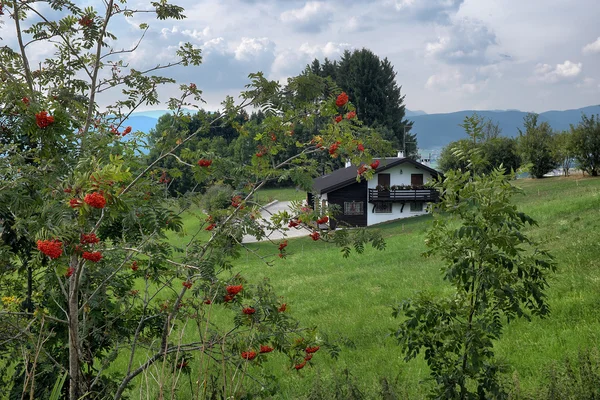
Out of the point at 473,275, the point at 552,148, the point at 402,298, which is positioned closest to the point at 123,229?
the point at 473,275

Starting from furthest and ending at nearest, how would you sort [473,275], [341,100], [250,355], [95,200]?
[341,100] < [473,275] < [250,355] < [95,200]

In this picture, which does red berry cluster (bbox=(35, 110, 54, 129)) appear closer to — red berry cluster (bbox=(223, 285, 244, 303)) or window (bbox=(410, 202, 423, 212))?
red berry cluster (bbox=(223, 285, 244, 303))

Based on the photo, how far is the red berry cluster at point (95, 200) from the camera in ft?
8.18

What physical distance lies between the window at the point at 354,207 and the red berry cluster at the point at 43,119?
37.1 m

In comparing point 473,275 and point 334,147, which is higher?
point 334,147

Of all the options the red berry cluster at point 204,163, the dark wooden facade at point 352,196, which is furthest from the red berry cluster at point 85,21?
the dark wooden facade at point 352,196

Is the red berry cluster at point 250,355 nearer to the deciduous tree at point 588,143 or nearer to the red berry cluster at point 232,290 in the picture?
the red berry cluster at point 232,290

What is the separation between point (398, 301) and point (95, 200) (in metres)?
8.78

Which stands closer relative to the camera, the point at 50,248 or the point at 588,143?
the point at 50,248

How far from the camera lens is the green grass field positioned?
22.4 feet

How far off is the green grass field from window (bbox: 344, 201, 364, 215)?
55.8 feet

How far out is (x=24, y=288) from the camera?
5.93 meters

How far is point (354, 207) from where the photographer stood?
132 feet

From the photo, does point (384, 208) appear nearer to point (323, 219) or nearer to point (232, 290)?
point (323, 219)
